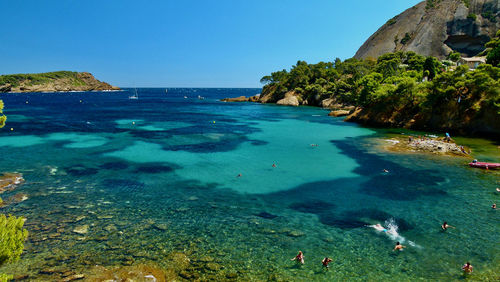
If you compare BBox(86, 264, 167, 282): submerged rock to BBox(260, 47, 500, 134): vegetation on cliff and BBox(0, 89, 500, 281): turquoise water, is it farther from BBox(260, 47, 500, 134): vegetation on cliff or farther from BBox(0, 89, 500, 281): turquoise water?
BBox(260, 47, 500, 134): vegetation on cliff

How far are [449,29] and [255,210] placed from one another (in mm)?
184465

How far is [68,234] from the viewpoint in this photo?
1833 cm

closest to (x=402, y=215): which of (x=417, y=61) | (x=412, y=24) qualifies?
(x=417, y=61)

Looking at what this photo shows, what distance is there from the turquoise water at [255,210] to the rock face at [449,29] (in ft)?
454

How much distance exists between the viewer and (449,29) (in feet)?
508

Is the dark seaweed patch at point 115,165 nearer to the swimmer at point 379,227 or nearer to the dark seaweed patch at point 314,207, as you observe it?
the dark seaweed patch at point 314,207

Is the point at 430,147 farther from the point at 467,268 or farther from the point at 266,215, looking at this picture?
the point at 266,215

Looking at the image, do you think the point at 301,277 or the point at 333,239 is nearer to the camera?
the point at 301,277

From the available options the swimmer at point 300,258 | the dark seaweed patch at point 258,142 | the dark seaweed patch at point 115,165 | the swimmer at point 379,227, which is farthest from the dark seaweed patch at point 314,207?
the dark seaweed patch at point 258,142

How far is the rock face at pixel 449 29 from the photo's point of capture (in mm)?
146000

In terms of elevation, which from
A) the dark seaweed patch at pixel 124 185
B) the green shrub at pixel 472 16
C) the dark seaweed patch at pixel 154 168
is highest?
the green shrub at pixel 472 16

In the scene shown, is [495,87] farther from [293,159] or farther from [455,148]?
[293,159]

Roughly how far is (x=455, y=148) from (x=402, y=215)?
25.4m

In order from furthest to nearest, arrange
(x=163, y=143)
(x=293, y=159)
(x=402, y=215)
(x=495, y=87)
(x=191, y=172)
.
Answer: (x=163, y=143)
(x=495, y=87)
(x=293, y=159)
(x=191, y=172)
(x=402, y=215)
